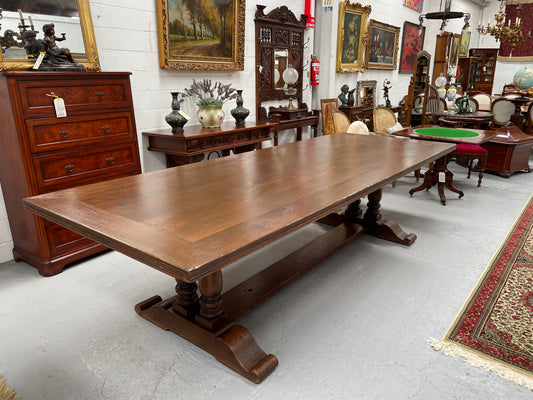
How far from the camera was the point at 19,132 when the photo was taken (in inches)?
101

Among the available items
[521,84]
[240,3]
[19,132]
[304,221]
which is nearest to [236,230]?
[304,221]

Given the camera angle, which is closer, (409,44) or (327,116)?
(327,116)

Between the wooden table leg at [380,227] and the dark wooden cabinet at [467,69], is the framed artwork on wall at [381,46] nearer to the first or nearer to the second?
the dark wooden cabinet at [467,69]

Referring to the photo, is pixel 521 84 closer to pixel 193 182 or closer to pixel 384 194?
pixel 384 194

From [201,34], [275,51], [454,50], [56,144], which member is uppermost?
[454,50]

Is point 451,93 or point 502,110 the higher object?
point 451,93

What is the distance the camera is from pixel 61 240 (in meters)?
2.89

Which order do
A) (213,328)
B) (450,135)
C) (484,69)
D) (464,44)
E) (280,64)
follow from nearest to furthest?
(213,328) → (450,135) → (280,64) → (464,44) → (484,69)

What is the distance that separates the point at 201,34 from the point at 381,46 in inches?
A: 200

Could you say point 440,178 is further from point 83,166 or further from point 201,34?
point 83,166

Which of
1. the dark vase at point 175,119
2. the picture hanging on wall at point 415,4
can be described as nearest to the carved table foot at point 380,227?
the dark vase at point 175,119

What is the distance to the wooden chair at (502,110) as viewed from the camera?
657 cm

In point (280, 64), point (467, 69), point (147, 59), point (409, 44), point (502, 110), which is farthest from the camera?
point (467, 69)

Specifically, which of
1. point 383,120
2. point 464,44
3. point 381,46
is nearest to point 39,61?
point 383,120
